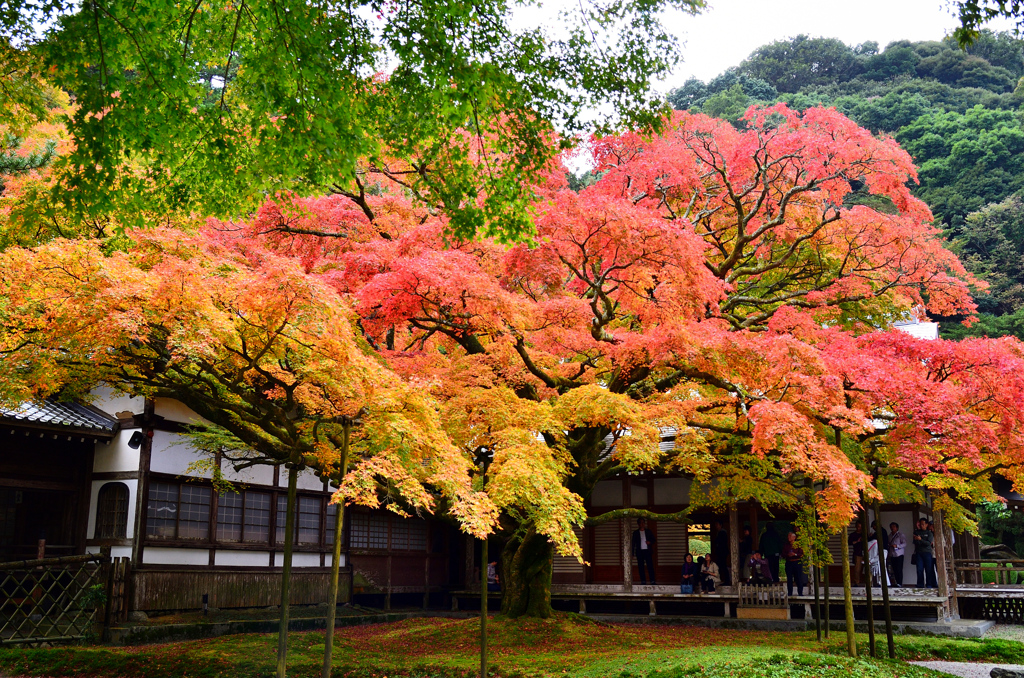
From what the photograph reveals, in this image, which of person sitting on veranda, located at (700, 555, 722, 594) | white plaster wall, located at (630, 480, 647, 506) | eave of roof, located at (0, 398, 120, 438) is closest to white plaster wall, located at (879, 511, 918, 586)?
person sitting on veranda, located at (700, 555, 722, 594)

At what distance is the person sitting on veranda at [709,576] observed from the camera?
15.9 metres

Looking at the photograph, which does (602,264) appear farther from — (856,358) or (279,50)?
(279,50)

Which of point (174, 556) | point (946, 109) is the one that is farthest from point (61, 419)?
point (946, 109)

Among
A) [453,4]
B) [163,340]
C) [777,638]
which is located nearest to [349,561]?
[777,638]

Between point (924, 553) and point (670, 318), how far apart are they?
8.15 m

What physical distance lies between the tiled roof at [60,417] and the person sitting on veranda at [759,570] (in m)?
12.2

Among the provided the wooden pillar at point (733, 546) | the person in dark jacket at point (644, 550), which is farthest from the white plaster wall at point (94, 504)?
the wooden pillar at point (733, 546)

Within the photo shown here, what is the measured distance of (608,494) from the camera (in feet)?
59.2

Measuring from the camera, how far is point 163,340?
26.8ft

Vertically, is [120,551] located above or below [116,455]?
below

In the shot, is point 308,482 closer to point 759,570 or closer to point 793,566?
point 759,570

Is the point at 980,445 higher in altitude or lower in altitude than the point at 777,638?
higher

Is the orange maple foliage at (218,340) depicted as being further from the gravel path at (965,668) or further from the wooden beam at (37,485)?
the gravel path at (965,668)

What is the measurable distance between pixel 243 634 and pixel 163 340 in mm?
7608
